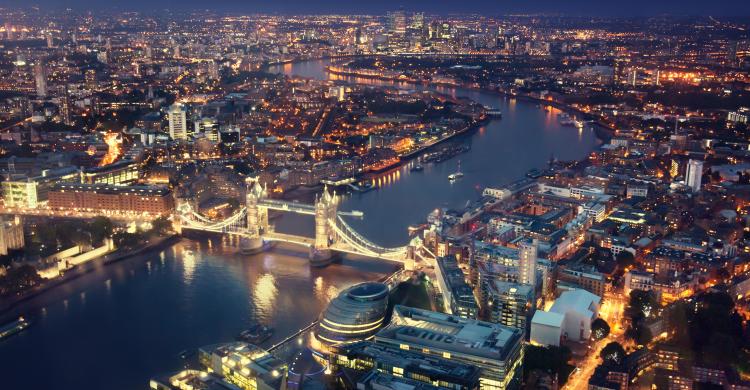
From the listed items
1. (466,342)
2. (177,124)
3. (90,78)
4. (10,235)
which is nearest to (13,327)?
(10,235)

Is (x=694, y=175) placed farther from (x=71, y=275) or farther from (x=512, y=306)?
(x=71, y=275)

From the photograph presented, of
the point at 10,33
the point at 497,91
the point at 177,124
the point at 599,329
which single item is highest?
the point at 10,33

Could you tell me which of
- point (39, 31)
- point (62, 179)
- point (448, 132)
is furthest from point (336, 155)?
point (39, 31)

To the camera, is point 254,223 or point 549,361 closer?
point 549,361

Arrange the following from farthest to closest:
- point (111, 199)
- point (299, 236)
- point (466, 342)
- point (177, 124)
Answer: point (177, 124) → point (111, 199) → point (299, 236) → point (466, 342)

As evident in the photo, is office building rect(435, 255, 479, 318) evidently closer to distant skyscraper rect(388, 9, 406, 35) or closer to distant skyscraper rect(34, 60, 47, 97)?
distant skyscraper rect(34, 60, 47, 97)

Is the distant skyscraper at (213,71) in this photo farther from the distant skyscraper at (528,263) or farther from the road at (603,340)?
the road at (603,340)
